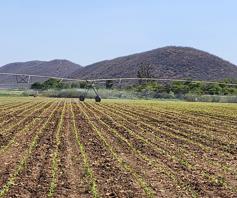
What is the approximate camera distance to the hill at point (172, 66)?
148m

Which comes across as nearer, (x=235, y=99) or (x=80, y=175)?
(x=80, y=175)

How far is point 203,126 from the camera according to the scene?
24422mm

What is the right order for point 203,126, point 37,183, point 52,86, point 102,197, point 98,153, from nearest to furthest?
point 102,197
point 37,183
point 98,153
point 203,126
point 52,86

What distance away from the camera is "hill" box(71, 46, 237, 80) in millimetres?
148500

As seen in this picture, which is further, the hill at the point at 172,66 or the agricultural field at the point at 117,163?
the hill at the point at 172,66

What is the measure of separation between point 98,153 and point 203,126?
410 inches

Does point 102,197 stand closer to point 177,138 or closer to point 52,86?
point 177,138

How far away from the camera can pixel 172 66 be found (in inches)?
6117

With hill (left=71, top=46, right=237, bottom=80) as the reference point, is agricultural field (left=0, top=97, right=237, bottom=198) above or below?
below

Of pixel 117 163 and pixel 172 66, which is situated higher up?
Result: pixel 172 66

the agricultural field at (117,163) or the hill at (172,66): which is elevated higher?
the hill at (172,66)

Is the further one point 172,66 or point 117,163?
point 172,66

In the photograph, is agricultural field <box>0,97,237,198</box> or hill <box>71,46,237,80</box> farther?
hill <box>71,46,237,80</box>

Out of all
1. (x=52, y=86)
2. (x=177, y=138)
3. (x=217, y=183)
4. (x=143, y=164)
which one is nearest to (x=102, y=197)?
(x=217, y=183)
